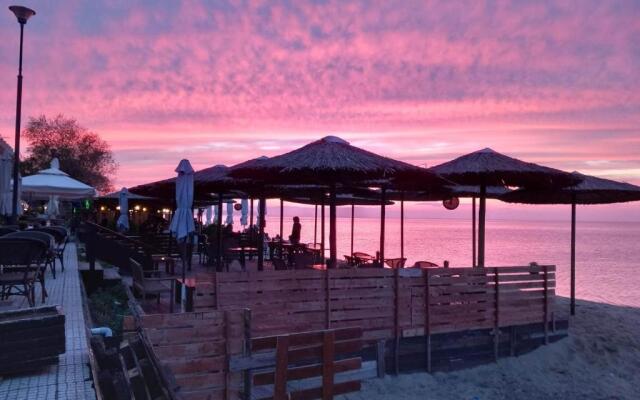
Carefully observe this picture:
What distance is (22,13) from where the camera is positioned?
35.7 feet

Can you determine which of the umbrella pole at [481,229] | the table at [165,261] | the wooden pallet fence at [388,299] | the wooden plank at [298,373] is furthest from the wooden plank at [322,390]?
the table at [165,261]

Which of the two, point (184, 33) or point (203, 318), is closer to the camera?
point (203, 318)

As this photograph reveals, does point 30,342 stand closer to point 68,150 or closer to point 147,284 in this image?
point 147,284

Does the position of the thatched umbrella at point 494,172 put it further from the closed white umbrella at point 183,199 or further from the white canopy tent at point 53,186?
the white canopy tent at point 53,186

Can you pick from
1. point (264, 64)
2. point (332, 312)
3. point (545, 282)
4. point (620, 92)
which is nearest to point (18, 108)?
point (264, 64)

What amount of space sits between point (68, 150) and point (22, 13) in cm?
3128

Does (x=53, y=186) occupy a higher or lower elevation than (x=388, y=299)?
higher

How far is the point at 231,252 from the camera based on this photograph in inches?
541

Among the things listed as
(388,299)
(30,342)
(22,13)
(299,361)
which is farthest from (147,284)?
(22,13)

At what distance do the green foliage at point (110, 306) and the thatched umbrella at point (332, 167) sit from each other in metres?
2.61

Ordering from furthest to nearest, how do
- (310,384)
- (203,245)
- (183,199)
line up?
(203,245)
(183,199)
(310,384)

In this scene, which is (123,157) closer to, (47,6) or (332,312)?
(47,6)

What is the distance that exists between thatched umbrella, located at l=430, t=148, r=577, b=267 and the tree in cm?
3442

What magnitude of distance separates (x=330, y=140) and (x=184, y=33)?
5.75 m
